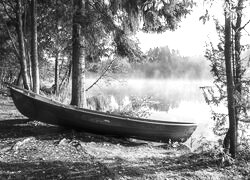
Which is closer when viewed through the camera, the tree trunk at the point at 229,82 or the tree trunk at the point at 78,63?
the tree trunk at the point at 229,82

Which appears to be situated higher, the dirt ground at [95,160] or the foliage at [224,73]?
the foliage at [224,73]

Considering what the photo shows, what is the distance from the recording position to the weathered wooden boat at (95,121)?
561cm

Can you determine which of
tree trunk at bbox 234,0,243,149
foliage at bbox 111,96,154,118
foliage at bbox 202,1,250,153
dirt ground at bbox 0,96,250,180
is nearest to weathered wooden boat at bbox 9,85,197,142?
dirt ground at bbox 0,96,250,180

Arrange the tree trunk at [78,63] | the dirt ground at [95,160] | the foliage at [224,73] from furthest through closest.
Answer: the tree trunk at [78,63]
the foliage at [224,73]
the dirt ground at [95,160]

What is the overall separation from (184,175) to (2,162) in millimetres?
2781

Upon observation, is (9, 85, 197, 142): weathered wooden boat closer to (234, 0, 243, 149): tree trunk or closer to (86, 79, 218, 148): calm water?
(86, 79, 218, 148): calm water

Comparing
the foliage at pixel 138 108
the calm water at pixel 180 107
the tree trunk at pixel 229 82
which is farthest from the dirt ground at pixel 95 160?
the foliage at pixel 138 108

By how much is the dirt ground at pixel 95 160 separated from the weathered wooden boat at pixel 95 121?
0.29 m

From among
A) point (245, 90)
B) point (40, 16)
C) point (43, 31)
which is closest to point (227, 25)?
point (245, 90)

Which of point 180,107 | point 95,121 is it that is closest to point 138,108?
point 95,121

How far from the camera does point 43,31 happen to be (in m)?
12.5

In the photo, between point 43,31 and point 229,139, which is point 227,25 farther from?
point 43,31

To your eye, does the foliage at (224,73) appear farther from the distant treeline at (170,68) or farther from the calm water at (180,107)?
the distant treeline at (170,68)

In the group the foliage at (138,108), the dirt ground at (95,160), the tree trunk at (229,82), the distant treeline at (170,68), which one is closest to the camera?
the dirt ground at (95,160)
